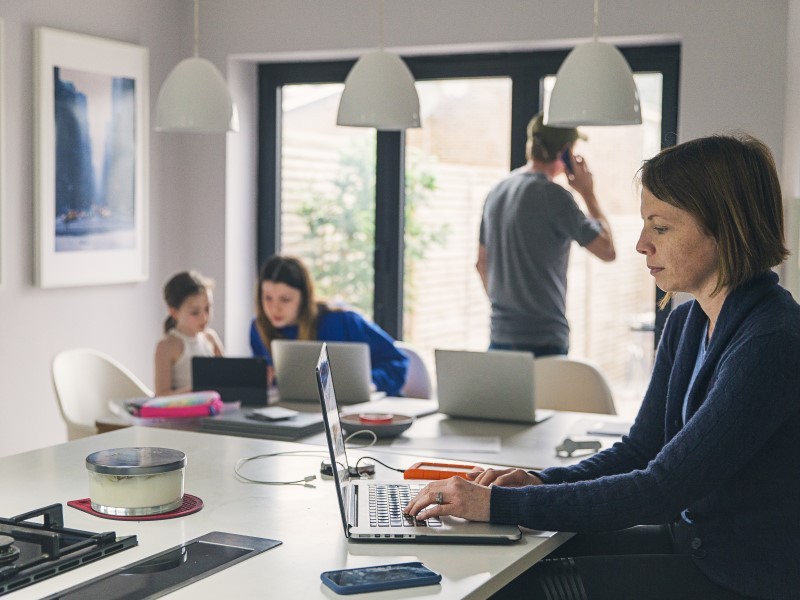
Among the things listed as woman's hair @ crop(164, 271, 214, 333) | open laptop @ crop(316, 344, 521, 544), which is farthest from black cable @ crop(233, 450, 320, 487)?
woman's hair @ crop(164, 271, 214, 333)

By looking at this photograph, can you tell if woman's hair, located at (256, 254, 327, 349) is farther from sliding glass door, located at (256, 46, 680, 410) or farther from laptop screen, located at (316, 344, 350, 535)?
laptop screen, located at (316, 344, 350, 535)

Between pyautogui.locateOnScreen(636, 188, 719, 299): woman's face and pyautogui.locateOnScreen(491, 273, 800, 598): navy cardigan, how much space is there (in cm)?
7

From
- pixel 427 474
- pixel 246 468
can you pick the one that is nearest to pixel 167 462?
pixel 246 468

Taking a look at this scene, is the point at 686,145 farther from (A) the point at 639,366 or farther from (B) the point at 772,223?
(A) the point at 639,366

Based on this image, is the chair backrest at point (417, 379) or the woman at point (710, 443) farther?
the chair backrest at point (417, 379)

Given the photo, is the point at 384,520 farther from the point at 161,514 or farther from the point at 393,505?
the point at 161,514

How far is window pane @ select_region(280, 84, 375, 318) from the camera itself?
5.13 metres

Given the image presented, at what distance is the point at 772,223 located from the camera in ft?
6.34

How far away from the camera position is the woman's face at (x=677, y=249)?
1.94 metres

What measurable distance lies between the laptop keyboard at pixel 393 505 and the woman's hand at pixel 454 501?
2 cm

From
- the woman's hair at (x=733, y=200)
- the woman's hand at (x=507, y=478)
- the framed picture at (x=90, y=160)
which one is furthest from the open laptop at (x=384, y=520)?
the framed picture at (x=90, y=160)

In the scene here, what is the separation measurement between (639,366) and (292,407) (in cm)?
185

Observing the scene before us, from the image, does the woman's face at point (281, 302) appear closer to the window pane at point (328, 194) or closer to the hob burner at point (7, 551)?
the window pane at point (328, 194)

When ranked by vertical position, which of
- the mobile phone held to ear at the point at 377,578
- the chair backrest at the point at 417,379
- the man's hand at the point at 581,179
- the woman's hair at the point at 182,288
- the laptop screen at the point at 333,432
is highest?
the man's hand at the point at 581,179
